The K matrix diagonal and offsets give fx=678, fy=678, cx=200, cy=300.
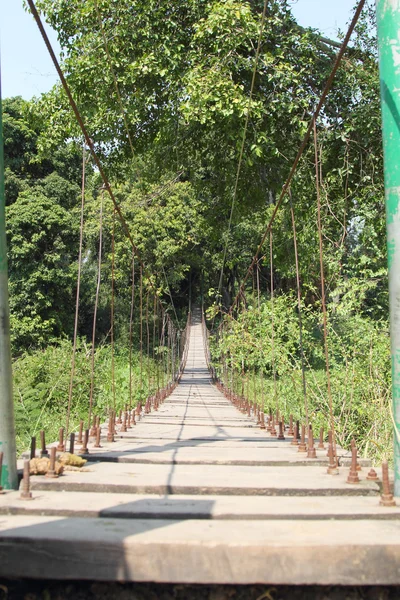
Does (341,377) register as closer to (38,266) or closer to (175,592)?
(175,592)

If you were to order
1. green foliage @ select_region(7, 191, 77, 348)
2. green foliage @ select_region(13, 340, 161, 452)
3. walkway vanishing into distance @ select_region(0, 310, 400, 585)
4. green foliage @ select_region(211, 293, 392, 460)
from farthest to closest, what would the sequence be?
green foliage @ select_region(7, 191, 77, 348) < green foliage @ select_region(13, 340, 161, 452) < green foliage @ select_region(211, 293, 392, 460) < walkway vanishing into distance @ select_region(0, 310, 400, 585)

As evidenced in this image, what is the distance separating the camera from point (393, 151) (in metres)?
1.56

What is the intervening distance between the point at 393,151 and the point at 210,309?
22.4ft

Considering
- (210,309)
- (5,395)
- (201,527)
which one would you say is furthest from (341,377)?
(201,527)

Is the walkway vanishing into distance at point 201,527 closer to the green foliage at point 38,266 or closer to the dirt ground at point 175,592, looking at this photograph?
the dirt ground at point 175,592

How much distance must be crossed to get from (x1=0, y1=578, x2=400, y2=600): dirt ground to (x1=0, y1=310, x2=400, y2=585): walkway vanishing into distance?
0.05 m

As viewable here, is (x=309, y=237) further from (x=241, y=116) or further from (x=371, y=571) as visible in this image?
(x=371, y=571)

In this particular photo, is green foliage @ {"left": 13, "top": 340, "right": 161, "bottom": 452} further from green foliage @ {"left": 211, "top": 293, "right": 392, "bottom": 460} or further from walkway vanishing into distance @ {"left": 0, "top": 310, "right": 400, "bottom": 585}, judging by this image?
walkway vanishing into distance @ {"left": 0, "top": 310, "right": 400, "bottom": 585}

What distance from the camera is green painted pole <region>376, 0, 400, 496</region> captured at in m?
1.53

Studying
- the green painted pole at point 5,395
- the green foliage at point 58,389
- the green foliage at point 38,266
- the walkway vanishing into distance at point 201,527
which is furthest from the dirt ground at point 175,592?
the green foliage at point 38,266

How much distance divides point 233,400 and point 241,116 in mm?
2564

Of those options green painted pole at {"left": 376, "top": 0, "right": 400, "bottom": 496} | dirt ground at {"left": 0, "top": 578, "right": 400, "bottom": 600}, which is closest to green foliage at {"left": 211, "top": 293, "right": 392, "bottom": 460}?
green painted pole at {"left": 376, "top": 0, "right": 400, "bottom": 496}

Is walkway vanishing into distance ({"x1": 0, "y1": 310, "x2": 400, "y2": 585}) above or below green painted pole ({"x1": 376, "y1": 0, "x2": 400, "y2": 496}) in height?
below

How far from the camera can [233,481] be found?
1.59 metres
